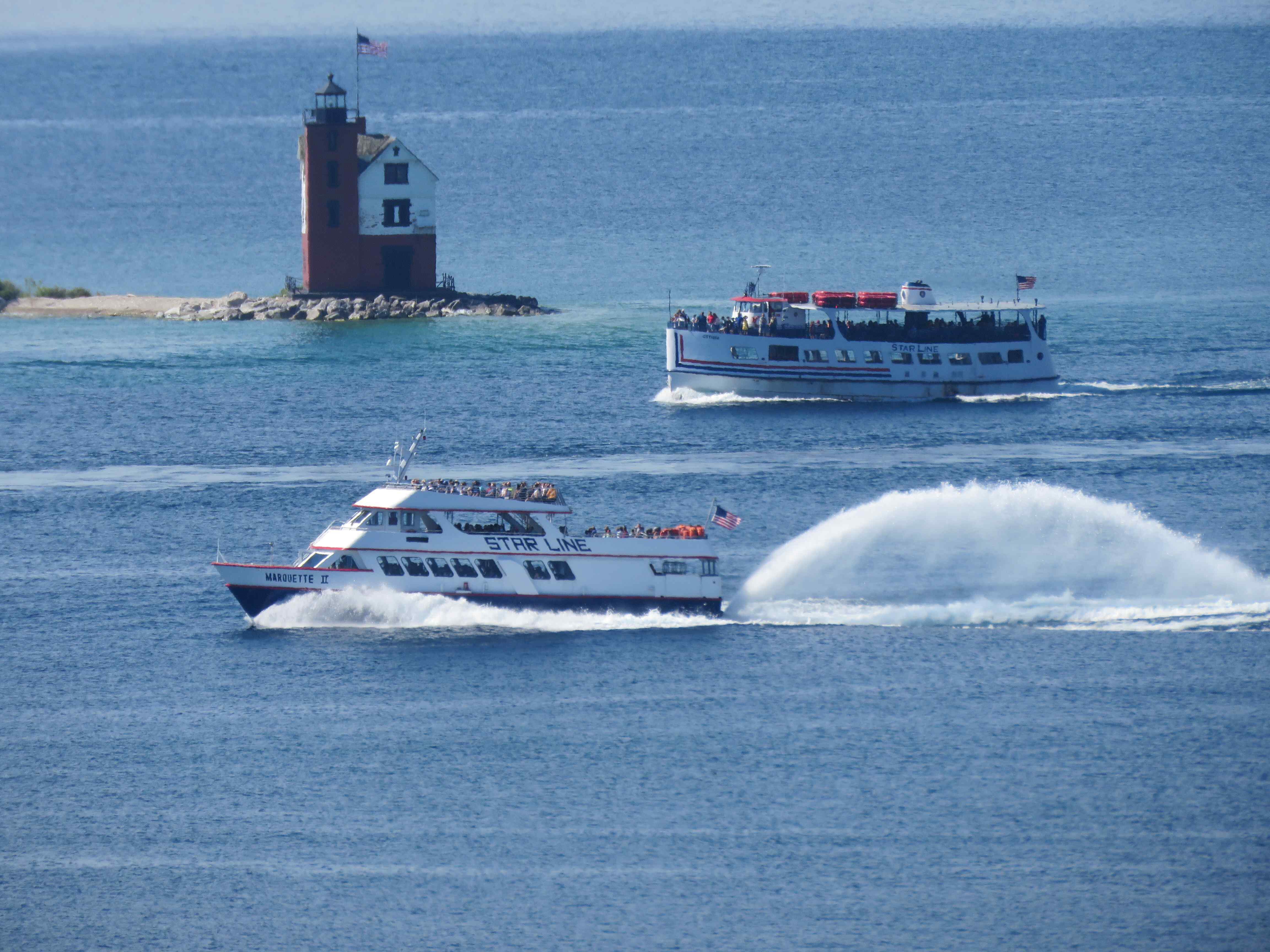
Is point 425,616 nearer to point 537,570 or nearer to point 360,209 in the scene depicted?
point 537,570

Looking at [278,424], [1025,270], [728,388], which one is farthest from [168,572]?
[1025,270]

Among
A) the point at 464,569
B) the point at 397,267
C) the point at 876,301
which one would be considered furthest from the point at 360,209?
the point at 464,569

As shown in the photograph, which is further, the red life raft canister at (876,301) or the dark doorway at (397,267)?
the dark doorway at (397,267)

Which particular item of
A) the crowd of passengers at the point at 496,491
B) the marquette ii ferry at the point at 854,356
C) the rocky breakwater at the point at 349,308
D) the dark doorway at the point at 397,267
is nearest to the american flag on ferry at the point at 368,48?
the dark doorway at the point at 397,267

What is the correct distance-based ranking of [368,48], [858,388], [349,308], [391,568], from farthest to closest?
[368,48], [349,308], [858,388], [391,568]

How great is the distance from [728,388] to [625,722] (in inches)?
2442

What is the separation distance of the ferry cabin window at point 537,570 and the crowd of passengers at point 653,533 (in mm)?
1949

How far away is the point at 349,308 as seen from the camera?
158875 millimetres

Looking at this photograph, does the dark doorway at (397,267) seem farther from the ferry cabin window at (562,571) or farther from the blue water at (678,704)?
the ferry cabin window at (562,571)

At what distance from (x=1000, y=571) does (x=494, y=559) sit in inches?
782

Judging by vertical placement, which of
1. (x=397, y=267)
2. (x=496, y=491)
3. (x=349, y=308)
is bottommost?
(x=496, y=491)

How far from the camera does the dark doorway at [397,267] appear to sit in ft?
528

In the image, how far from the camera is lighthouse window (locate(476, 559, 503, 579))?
78.7 metres

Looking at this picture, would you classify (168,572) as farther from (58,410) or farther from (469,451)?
(58,410)
